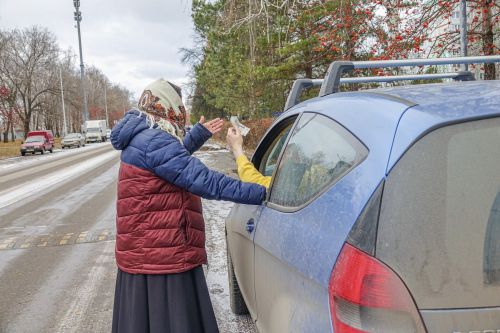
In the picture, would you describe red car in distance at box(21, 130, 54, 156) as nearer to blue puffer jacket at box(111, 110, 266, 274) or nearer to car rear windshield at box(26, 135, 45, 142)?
car rear windshield at box(26, 135, 45, 142)

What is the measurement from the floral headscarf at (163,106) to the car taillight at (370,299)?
1469 millimetres

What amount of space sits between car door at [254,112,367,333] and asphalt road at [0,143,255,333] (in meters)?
→ 1.61

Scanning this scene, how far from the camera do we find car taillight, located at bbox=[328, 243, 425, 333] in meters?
1.49

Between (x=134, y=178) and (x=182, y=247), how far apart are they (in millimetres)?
457

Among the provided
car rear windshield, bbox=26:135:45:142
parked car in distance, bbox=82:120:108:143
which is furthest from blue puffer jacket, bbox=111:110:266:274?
parked car in distance, bbox=82:120:108:143

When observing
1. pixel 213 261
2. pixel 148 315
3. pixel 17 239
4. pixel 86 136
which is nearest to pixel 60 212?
pixel 17 239

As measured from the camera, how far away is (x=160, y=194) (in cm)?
262

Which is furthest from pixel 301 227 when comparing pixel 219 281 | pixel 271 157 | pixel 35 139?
pixel 35 139

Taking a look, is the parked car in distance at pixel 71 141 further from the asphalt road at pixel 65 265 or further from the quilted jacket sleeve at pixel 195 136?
the quilted jacket sleeve at pixel 195 136

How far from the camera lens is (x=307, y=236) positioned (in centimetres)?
190

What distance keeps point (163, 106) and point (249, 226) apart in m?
0.85

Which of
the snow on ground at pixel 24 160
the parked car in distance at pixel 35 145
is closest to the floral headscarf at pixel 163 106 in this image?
the snow on ground at pixel 24 160

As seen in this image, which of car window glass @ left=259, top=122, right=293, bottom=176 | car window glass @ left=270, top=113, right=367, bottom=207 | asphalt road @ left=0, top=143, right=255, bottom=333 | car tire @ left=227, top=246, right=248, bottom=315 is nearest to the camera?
car window glass @ left=270, top=113, right=367, bottom=207

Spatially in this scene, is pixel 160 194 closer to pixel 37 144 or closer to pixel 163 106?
pixel 163 106
